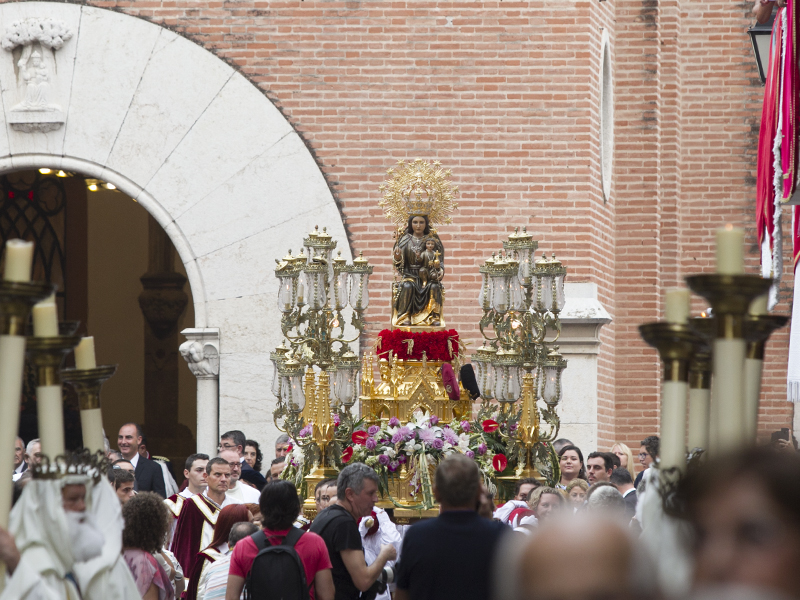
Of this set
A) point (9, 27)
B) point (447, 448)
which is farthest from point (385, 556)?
point (9, 27)

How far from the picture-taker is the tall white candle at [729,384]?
2.80 meters

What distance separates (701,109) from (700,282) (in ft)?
42.3

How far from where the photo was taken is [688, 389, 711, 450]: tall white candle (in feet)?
11.0

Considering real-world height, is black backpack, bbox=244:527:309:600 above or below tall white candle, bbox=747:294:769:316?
below

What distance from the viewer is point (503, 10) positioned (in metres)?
13.4

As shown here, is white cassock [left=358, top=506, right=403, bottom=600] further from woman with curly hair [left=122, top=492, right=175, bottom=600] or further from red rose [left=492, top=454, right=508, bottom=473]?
red rose [left=492, top=454, right=508, bottom=473]

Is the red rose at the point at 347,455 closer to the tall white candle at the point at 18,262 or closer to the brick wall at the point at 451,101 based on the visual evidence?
the brick wall at the point at 451,101

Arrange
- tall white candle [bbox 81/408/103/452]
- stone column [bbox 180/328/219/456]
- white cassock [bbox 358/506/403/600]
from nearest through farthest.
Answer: tall white candle [bbox 81/408/103/452], white cassock [bbox 358/506/403/600], stone column [bbox 180/328/219/456]

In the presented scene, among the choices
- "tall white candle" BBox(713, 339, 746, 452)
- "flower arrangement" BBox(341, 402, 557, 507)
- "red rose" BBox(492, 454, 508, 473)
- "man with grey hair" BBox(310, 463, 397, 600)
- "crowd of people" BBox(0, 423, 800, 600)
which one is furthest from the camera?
"red rose" BBox(492, 454, 508, 473)

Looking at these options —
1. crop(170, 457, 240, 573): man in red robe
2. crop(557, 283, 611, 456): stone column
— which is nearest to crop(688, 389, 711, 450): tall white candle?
crop(170, 457, 240, 573): man in red robe

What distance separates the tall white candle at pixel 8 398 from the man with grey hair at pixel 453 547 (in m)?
1.99

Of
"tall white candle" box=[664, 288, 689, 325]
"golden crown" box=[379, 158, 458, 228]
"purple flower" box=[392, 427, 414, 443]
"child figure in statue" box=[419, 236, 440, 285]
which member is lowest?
"purple flower" box=[392, 427, 414, 443]

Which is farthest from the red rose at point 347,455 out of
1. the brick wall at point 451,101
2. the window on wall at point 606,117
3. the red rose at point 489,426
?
the window on wall at point 606,117

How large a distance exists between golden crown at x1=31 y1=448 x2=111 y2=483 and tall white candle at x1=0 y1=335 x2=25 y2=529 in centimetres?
32
